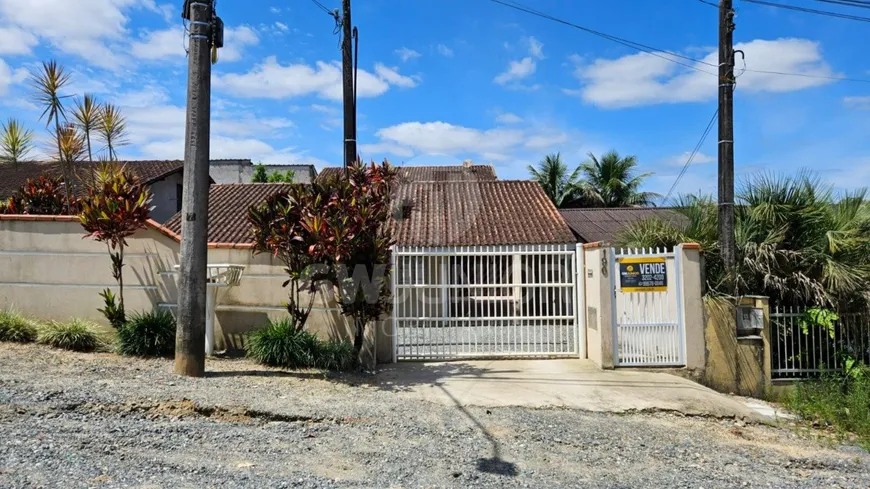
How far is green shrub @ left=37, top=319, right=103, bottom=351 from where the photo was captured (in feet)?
24.8

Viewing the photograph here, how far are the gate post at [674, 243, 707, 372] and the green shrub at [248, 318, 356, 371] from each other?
15.7ft

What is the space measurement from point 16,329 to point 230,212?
968 centimetres

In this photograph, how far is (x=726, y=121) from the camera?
867 cm

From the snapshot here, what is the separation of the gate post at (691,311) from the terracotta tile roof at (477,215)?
17.6 feet

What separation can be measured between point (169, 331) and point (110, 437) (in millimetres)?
3074

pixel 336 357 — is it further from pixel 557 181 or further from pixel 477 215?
pixel 557 181

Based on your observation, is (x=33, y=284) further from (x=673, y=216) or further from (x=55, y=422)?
(x=673, y=216)

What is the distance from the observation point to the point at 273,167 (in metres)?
32.1

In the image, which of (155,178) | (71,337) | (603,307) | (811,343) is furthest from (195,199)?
(155,178)

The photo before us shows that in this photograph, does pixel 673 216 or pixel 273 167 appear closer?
pixel 673 216

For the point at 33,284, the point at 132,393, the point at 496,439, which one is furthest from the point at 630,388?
the point at 33,284

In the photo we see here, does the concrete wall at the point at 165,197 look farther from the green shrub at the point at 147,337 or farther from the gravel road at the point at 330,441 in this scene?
the gravel road at the point at 330,441

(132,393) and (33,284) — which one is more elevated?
(33,284)

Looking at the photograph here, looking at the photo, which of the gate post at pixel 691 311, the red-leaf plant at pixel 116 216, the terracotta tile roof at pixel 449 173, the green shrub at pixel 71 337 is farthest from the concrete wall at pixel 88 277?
the terracotta tile roof at pixel 449 173
